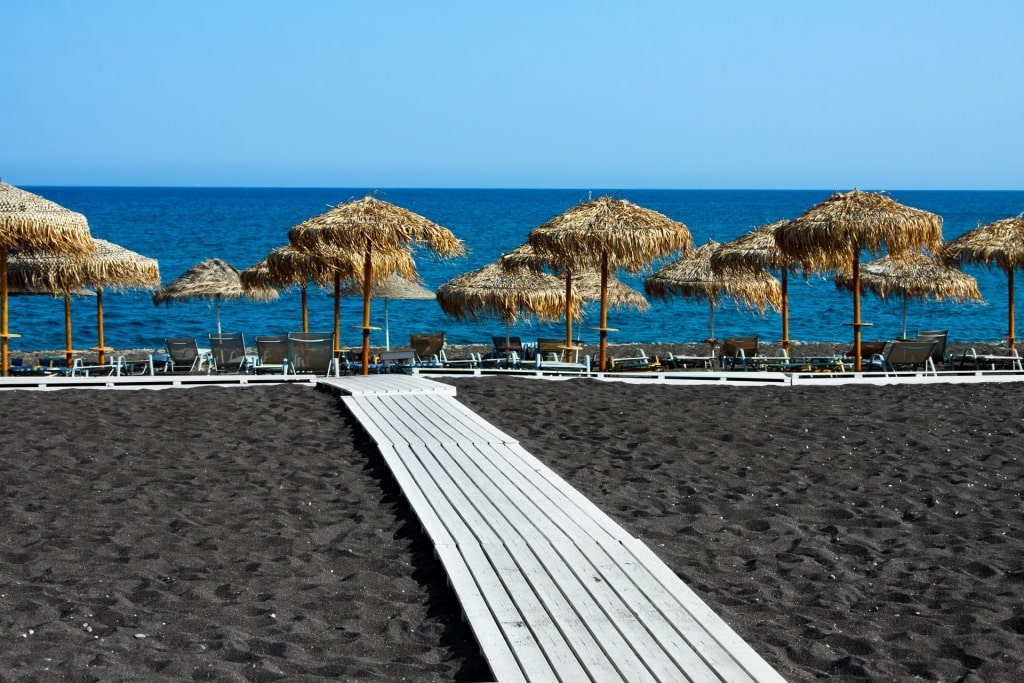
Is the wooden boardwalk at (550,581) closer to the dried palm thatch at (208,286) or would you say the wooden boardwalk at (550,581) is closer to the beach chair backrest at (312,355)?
the beach chair backrest at (312,355)

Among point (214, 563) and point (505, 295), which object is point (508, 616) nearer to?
point (214, 563)

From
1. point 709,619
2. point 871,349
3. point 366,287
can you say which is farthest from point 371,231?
point 709,619

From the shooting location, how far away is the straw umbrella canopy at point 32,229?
12.5 m

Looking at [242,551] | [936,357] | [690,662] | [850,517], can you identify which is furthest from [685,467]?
[936,357]

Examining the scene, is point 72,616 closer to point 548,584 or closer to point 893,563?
point 548,584

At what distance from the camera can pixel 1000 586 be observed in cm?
534

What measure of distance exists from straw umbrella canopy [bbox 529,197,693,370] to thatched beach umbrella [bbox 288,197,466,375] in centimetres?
133

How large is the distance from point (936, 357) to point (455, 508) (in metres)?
12.1

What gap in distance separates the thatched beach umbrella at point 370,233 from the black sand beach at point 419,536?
3.05 metres

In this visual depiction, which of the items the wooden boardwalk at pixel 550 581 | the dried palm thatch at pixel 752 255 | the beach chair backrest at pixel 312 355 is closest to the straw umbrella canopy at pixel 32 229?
the beach chair backrest at pixel 312 355

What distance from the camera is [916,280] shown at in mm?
18781

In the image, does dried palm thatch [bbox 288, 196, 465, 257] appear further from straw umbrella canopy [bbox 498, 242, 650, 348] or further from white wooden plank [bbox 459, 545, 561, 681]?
white wooden plank [bbox 459, 545, 561, 681]

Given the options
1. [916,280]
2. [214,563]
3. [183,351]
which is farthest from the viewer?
[916,280]

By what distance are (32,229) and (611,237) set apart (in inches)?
264
